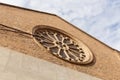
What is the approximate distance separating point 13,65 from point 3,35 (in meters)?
1.45

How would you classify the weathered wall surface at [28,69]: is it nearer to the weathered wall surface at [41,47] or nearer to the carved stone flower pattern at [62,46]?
the weathered wall surface at [41,47]

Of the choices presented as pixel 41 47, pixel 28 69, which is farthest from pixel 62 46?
pixel 28 69

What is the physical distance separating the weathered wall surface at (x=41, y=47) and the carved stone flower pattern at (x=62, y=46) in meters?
0.29

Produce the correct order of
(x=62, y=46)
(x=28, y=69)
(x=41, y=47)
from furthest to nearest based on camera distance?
(x=62, y=46), (x=41, y=47), (x=28, y=69)

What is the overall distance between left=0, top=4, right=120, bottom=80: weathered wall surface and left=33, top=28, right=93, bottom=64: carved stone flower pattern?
0.95ft

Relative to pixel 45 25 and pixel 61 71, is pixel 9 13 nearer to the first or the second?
pixel 45 25

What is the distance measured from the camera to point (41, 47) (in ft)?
35.7

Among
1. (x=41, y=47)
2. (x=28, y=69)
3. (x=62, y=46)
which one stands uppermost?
(x=62, y=46)

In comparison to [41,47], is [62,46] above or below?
above

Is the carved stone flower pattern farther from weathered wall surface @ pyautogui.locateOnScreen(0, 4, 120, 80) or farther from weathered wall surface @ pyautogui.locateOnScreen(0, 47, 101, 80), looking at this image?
weathered wall surface @ pyautogui.locateOnScreen(0, 47, 101, 80)

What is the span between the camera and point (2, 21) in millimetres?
11062

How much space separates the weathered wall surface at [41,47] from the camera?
34.1 ft

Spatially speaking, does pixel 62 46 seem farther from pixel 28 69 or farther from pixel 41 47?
pixel 28 69

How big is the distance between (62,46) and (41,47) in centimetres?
162
